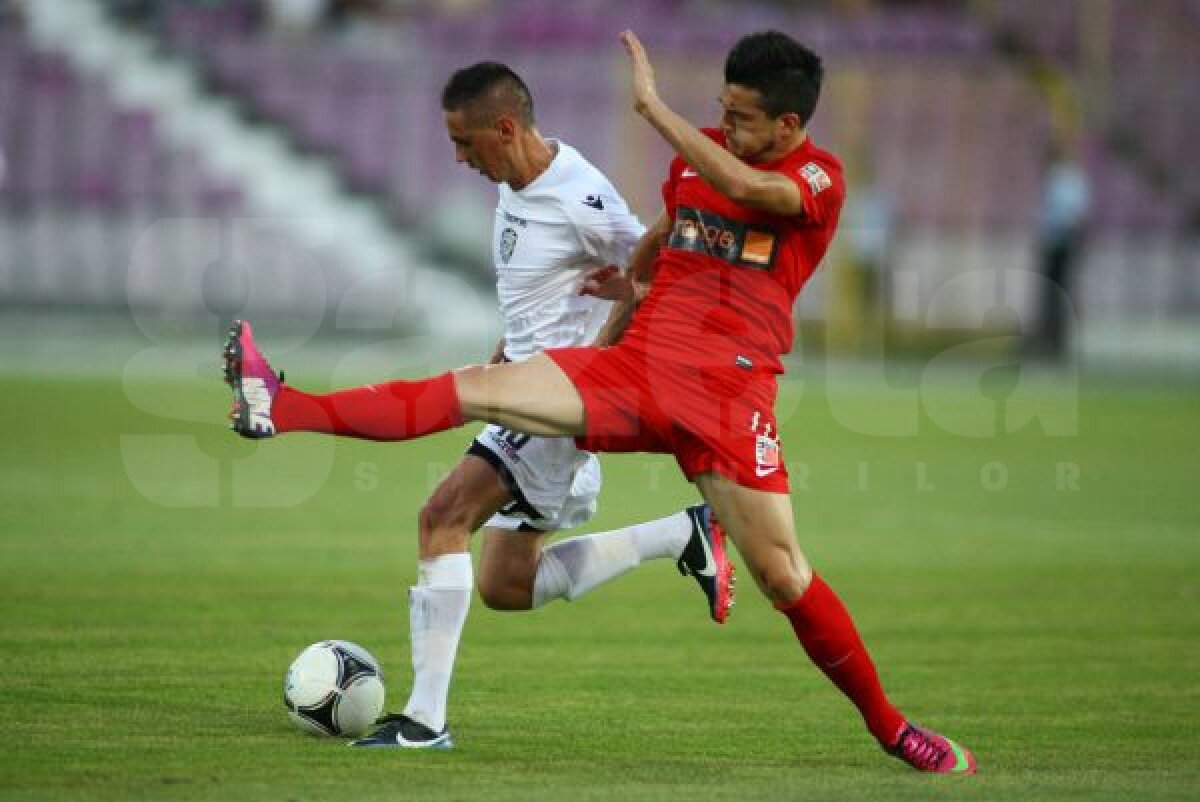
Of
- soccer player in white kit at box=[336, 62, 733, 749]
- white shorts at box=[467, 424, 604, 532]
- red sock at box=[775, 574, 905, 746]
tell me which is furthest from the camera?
white shorts at box=[467, 424, 604, 532]

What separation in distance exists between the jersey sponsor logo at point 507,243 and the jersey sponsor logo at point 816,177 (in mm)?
1476

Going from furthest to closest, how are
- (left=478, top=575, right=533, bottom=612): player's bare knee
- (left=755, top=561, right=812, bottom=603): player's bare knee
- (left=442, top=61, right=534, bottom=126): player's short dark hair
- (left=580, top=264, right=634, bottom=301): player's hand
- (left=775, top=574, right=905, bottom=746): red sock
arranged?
(left=478, top=575, right=533, bottom=612): player's bare knee
(left=580, top=264, right=634, bottom=301): player's hand
(left=442, top=61, right=534, bottom=126): player's short dark hair
(left=775, top=574, right=905, bottom=746): red sock
(left=755, top=561, right=812, bottom=603): player's bare knee

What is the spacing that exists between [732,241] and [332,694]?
86.2 inches

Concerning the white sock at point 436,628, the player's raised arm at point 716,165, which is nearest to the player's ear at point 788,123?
the player's raised arm at point 716,165

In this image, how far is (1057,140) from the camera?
28.4m

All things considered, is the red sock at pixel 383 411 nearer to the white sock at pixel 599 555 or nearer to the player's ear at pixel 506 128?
the player's ear at pixel 506 128

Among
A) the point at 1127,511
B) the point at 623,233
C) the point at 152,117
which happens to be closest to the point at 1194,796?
the point at 623,233

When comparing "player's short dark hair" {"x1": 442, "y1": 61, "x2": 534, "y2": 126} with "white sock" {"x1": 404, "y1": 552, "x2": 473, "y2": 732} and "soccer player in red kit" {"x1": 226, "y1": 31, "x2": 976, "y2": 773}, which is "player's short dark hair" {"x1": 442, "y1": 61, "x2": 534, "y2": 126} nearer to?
"soccer player in red kit" {"x1": 226, "y1": 31, "x2": 976, "y2": 773}

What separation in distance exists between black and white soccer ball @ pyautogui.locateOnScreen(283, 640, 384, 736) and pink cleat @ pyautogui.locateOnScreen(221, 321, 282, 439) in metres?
1.10

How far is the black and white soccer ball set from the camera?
751cm

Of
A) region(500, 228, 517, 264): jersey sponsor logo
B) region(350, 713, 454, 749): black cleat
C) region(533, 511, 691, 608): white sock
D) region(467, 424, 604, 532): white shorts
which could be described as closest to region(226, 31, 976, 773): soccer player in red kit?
region(467, 424, 604, 532): white shorts

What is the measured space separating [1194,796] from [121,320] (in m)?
21.8

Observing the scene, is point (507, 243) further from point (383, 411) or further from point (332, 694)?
point (332, 694)

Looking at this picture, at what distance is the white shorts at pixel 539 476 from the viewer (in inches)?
311
